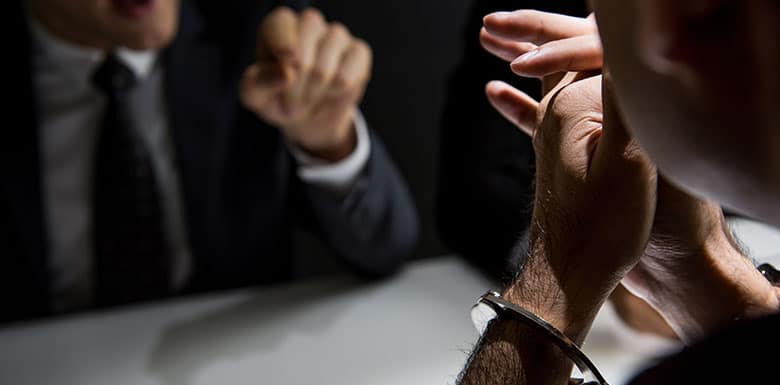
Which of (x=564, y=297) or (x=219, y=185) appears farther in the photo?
(x=219, y=185)

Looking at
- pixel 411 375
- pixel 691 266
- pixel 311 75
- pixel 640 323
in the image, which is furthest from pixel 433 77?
pixel 691 266

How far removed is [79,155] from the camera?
86 cm

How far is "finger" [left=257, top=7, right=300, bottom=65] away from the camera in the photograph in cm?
74

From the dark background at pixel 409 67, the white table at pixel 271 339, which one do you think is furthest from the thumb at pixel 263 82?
the dark background at pixel 409 67

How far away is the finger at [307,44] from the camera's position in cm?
75

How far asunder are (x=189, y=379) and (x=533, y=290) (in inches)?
18.2

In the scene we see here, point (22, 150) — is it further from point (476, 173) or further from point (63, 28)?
point (476, 173)

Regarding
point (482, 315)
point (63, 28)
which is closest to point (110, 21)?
point (63, 28)

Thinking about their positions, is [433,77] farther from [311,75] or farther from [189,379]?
[189,379]

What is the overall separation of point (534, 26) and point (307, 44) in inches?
18.1

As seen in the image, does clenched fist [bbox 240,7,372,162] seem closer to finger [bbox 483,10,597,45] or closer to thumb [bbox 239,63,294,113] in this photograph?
thumb [bbox 239,63,294,113]

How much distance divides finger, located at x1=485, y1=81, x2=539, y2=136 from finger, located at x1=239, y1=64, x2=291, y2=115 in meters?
0.41

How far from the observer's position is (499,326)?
32cm

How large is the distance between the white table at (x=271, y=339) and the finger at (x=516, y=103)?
29 cm
